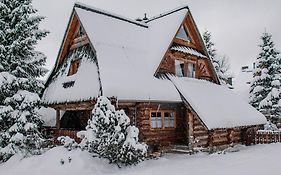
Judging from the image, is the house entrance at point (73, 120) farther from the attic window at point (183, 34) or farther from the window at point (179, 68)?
the attic window at point (183, 34)

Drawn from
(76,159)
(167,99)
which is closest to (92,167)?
(76,159)

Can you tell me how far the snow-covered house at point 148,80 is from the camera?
56.5 feet

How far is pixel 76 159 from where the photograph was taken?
1369 cm

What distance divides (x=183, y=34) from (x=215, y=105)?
5.83 m

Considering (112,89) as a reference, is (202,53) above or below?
above

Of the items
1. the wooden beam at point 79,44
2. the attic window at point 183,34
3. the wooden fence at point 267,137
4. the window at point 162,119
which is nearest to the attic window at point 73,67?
the wooden beam at point 79,44

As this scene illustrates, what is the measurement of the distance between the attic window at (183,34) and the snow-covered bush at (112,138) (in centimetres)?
991

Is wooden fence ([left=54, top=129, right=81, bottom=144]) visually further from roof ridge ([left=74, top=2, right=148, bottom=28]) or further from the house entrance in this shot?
roof ridge ([left=74, top=2, right=148, bottom=28])

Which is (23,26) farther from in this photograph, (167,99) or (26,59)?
(167,99)

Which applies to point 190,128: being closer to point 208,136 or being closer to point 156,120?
point 208,136

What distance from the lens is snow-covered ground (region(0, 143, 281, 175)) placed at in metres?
12.8

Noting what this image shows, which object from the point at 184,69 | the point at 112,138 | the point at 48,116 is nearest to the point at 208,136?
the point at 184,69

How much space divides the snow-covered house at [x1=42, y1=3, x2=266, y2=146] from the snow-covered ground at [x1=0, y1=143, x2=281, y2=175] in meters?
3.00

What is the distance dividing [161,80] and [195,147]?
185 inches
